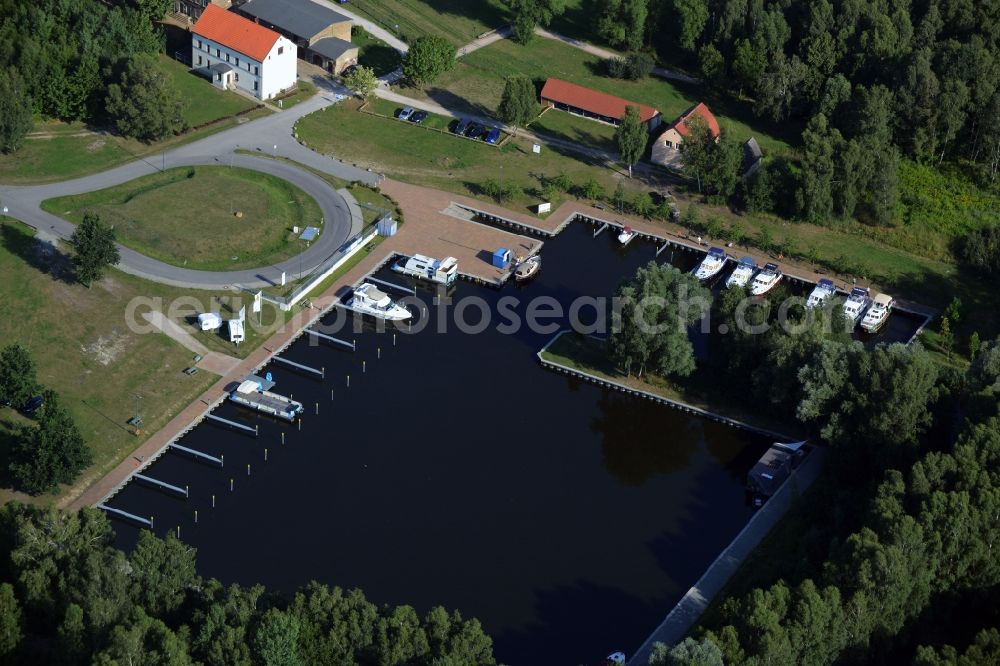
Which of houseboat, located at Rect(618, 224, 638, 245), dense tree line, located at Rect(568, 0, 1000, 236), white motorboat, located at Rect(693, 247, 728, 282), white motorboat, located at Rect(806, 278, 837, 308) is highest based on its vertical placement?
dense tree line, located at Rect(568, 0, 1000, 236)

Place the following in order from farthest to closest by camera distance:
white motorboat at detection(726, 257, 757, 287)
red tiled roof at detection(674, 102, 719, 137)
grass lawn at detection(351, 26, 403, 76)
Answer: grass lawn at detection(351, 26, 403, 76) < red tiled roof at detection(674, 102, 719, 137) < white motorboat at detection(726, 257, 757, 287)

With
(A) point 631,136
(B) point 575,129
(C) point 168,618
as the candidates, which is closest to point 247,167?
(B) point 575,129

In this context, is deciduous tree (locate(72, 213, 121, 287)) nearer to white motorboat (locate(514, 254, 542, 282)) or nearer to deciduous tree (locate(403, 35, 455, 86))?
white motorboat (locate(514, 254, 542, 282))

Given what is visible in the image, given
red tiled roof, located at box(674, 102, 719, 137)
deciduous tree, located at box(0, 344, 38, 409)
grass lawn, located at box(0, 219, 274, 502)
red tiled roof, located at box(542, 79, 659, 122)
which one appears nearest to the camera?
deciduous tree, located at box(0, 344, 38, 409)

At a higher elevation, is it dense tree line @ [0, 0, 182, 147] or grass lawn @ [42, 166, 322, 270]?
dense tree line @ [0, 0, 182, 147]

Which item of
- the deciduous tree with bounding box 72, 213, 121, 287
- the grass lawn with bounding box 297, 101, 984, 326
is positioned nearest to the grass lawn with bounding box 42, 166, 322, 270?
the deciduous tree with bounding box 72, 213, 121, 287

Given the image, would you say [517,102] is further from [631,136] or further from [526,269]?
[526,269]

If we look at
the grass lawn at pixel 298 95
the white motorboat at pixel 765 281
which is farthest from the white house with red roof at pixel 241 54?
the white motorboat at pixel 765 281
